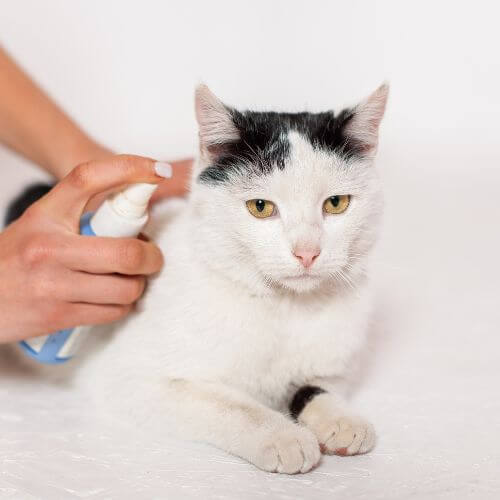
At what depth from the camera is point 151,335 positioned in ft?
6.49

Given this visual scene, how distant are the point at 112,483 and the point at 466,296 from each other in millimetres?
1468

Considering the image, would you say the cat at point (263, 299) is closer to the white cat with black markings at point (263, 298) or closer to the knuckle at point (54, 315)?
the white cat with black markings at point (263, 298)

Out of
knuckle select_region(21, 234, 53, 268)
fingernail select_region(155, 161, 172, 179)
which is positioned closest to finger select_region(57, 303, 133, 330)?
knuckle select_region(21, 234, 53, 268)

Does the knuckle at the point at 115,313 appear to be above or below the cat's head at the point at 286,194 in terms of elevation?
below

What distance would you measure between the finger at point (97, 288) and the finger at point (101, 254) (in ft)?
0.08

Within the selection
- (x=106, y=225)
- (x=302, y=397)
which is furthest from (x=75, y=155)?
(x=302, y=397)

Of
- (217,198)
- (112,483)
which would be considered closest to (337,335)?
(217,198)

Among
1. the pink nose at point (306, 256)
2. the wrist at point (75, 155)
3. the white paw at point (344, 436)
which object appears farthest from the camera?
the wrist at point (75, 155)

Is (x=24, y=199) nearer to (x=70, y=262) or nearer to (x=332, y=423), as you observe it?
(x=70, y=262)

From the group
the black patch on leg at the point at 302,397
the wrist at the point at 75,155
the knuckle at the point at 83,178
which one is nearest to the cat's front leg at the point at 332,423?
the black patch on leg at the point at 302,397

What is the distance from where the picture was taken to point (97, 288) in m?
1.94

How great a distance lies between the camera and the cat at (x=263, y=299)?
1730mm

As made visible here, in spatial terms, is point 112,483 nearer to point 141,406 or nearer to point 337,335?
point 141,406

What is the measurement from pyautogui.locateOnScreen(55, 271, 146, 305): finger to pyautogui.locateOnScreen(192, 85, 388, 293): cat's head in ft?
0.69
